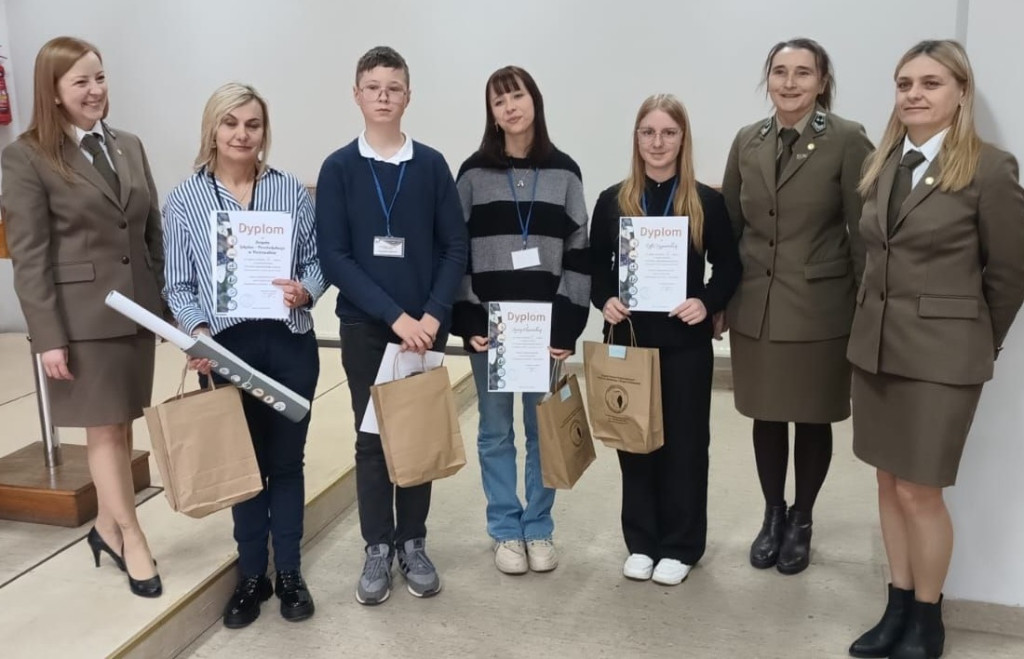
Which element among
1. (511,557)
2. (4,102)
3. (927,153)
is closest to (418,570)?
(511,557)

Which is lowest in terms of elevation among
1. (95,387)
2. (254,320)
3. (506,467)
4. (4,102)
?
(506,467)

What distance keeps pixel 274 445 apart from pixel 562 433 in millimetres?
841

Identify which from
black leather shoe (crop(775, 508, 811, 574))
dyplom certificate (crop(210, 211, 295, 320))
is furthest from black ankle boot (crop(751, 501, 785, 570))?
dyplom certificate (crop(210, 211, 295, 320))

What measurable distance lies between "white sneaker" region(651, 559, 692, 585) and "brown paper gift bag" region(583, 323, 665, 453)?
0.45 m

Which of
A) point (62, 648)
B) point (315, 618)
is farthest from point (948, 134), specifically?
point (62, 648)

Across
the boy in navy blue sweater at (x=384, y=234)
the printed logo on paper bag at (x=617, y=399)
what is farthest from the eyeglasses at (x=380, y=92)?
the printed logo on paper bag at (x=617, y=399)

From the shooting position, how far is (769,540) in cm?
287

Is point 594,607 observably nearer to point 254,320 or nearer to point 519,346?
point 519,346

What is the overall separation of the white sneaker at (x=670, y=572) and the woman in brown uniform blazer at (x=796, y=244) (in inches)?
21.1

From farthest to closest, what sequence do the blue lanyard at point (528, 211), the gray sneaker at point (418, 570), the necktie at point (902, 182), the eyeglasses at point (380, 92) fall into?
the gray sneaker at point (418, 570) → the blue lanyard at point (528, 211) → the eyeglasses at point (380, 92) → the necktie at point (902, 182)

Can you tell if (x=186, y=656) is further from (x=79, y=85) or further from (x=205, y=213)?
(x=79, y=85)

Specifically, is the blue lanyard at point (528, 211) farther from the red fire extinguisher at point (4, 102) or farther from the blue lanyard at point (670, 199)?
the red fire extinguisher at point (4, 102)

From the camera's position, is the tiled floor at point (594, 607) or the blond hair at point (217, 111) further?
the tiled floor at point (594, 607)

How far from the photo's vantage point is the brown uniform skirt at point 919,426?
6.79 feet
